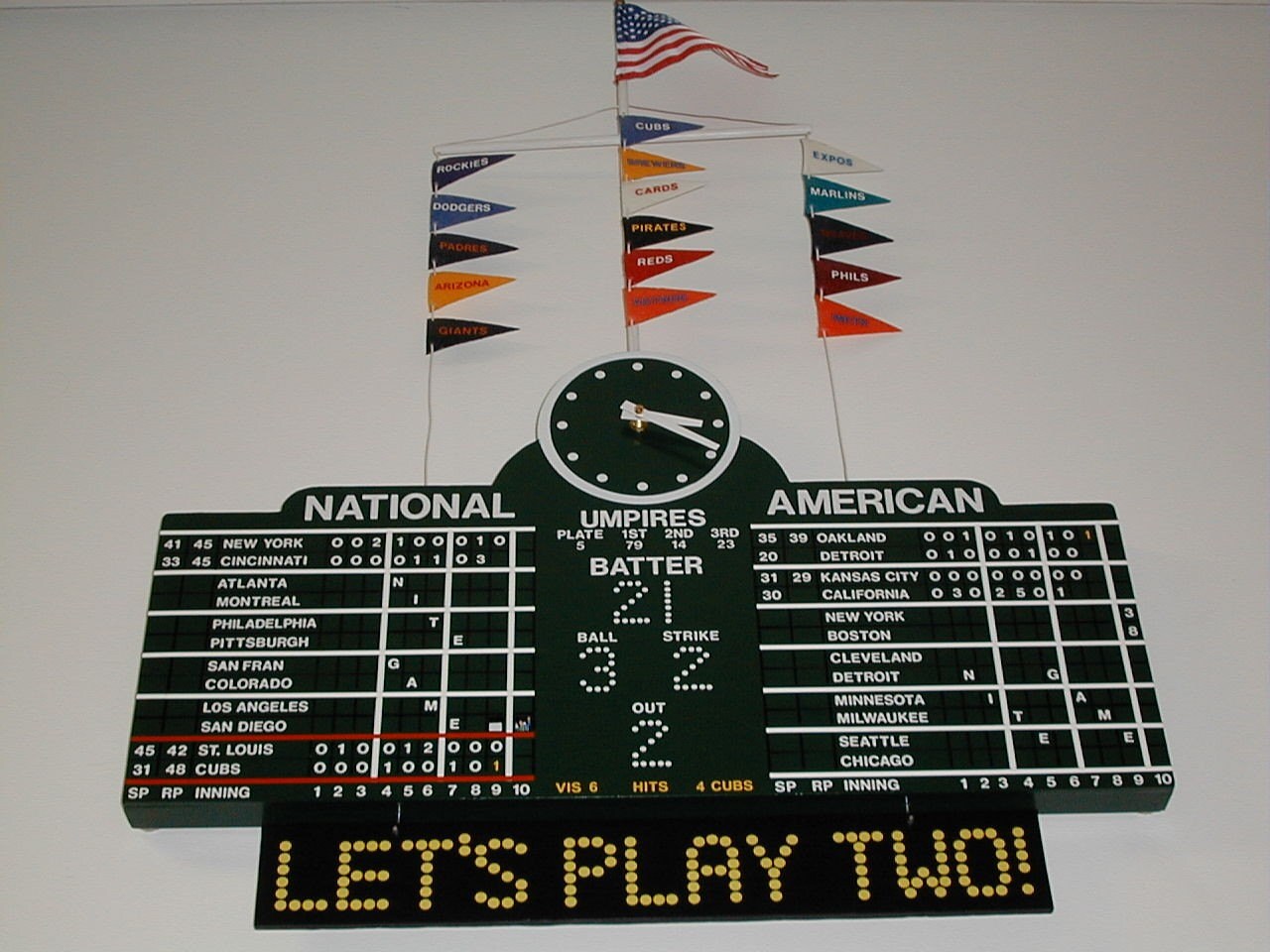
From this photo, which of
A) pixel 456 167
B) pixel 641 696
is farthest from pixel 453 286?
pixel 641 696

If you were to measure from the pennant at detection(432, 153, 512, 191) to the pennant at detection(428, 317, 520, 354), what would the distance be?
0.34 m

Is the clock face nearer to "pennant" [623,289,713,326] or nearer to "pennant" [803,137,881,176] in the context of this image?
"pennant" [623,289,713,326]

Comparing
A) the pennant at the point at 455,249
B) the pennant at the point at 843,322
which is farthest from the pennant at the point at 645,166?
the pennant at the point at 843,322

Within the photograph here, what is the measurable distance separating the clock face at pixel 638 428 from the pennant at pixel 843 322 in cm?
33

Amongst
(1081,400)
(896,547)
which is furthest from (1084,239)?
(896,547)

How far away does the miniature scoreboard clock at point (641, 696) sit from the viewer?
189 cm

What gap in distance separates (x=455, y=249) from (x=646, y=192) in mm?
396

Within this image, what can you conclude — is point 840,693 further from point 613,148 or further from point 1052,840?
point 613,148

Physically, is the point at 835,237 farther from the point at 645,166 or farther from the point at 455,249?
the point at 455,249

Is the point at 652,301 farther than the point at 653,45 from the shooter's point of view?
No

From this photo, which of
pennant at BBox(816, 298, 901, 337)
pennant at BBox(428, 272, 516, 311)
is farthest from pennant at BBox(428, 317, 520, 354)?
pennant at BBox(816, 298, 901, 337)

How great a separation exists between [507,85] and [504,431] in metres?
0.94

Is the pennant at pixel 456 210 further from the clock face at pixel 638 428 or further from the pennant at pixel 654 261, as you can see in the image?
the clock face at pixel 638 428

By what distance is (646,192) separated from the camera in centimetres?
262
